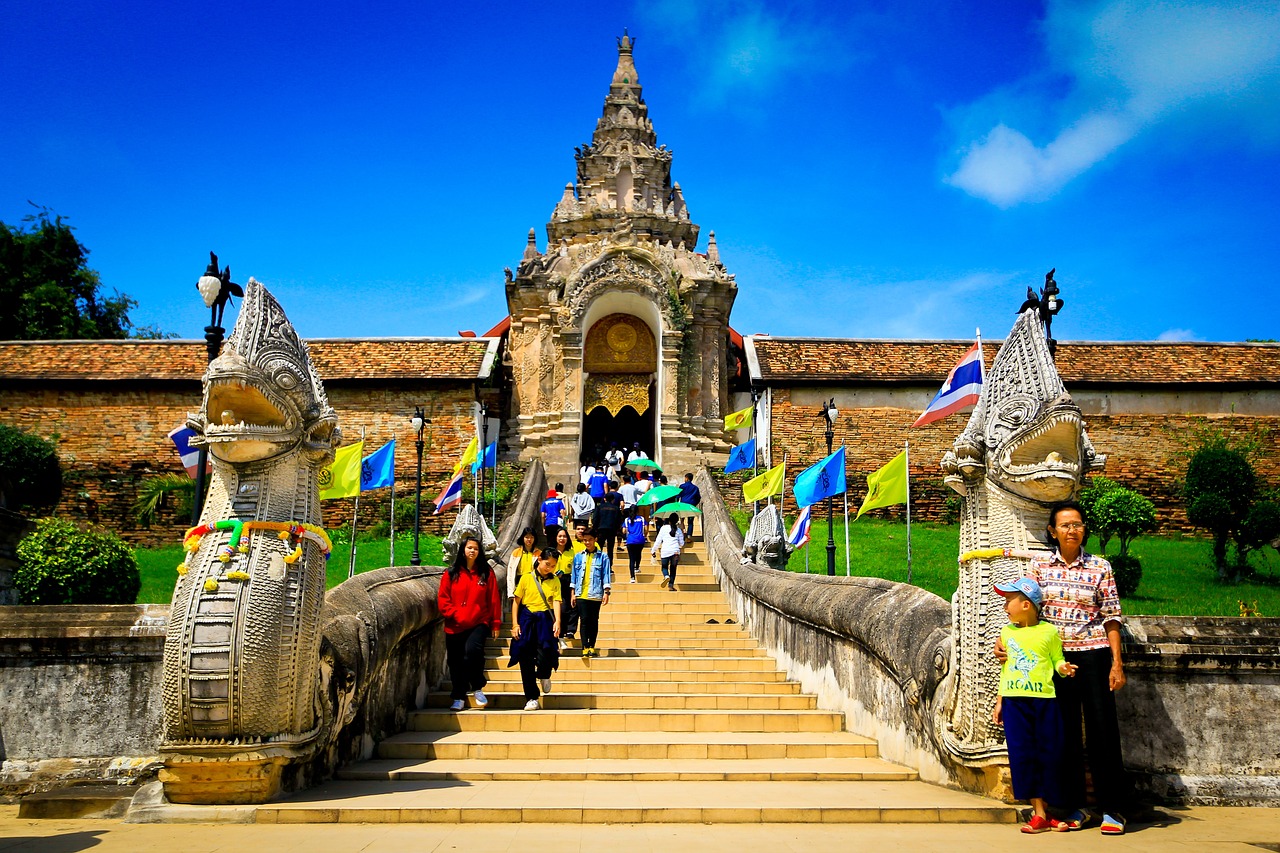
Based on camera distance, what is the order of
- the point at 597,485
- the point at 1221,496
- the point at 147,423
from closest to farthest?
the point at 1221,496 < the point at 597,485 < the point at 147,423

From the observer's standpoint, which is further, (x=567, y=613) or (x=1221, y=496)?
(x=1221, y=496)

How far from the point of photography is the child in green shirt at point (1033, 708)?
471 centimetres

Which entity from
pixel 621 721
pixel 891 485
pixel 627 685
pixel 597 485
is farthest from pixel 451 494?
pixel 621 721

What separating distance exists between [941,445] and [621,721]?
18821 millimetres

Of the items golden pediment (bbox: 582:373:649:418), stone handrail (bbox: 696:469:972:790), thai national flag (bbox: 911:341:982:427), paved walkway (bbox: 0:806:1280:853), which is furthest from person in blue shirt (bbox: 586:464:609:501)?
paved walkway (bbox: 0:806:1280:853)

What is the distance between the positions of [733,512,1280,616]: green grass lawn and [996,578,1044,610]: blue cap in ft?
28.1

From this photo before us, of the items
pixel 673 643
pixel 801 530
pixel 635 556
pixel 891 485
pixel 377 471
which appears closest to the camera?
pixel 673 643

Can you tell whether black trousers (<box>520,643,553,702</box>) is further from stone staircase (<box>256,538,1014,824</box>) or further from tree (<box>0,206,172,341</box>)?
tree (<box>0,206,172,341</box>)

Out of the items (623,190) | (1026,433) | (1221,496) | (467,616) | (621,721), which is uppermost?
(623,190)

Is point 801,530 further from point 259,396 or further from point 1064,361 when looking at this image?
point 1064,361

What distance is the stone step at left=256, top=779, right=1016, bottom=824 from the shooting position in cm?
495

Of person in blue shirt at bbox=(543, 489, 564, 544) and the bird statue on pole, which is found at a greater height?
the bird statue on pole

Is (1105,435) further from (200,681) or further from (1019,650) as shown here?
(200,681)

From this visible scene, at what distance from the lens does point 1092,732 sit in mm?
4848
